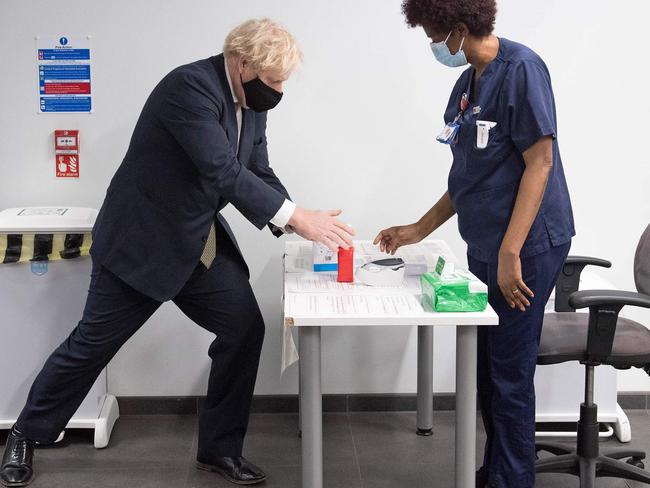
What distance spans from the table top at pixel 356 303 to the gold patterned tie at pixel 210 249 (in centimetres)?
22

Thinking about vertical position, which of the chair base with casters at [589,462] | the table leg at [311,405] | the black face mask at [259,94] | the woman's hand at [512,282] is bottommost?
the chair base with casters at [589,462]

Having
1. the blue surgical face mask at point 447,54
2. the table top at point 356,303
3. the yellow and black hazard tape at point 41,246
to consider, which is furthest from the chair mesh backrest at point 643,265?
the yellow and black hazard tape at point 41,246

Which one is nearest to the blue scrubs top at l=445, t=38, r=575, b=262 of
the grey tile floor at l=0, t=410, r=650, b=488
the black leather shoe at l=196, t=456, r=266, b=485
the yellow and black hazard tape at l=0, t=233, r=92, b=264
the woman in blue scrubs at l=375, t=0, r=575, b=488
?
the woman in blue scrubs at l=375, t=0, r=575, b=488

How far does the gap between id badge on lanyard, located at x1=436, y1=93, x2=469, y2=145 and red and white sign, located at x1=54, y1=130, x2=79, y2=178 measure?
1.31m

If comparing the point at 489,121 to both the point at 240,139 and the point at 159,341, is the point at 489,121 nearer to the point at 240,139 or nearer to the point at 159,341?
the point at 240,139

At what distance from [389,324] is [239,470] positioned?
0.87m

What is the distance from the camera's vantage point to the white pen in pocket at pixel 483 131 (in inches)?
90.0

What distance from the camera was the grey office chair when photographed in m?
2.32

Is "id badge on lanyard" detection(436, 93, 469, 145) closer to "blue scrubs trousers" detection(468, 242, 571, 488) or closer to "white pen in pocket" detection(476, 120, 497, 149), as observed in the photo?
"white pen in pocket" detection(476, 120, 497, 149)

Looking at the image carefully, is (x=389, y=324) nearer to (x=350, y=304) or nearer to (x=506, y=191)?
(x=350, y=304)

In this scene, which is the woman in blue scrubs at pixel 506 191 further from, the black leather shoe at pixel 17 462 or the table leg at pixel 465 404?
the black leather shoe at pixel 17 462

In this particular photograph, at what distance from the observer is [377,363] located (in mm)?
3262

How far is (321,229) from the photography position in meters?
2.31

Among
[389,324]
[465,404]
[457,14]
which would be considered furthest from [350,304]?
[457,14]
